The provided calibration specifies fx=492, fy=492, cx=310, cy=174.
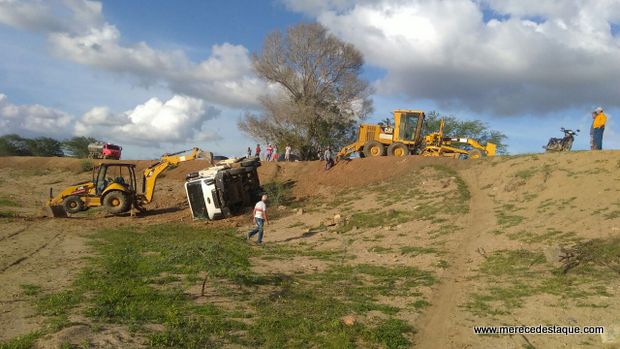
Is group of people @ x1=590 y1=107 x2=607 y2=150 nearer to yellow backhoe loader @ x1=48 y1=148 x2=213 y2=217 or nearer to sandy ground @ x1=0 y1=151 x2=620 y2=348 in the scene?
sandy ground @ x1=0 y1=151 x2=620 y2=348

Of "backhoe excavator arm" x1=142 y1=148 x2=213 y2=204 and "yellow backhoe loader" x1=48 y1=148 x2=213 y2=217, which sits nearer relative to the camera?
"yellow backhoe loader" x1=48 y1=148 x2=213 y2=217

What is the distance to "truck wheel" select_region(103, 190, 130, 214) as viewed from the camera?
76.1 feet

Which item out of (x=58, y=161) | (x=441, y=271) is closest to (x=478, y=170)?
(x=441, y=271)

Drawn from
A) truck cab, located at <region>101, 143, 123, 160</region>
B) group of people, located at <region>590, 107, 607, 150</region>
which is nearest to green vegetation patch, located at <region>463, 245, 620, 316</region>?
group of people, located at <region>590, 107, 607, 150</region>

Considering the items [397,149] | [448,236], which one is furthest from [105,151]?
[448,236]

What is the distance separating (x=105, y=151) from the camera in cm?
4516

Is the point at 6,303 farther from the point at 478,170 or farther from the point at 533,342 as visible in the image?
the point at 478,170

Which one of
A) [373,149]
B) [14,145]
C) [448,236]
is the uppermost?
[373,149]

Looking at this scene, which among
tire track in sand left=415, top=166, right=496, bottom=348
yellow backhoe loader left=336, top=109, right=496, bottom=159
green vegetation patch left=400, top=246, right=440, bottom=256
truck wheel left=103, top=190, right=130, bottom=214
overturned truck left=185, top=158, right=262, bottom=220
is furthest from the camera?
yellow backhoe loader left=336, top=109, right=496, bottom=159

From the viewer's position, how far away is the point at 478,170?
2347 cm

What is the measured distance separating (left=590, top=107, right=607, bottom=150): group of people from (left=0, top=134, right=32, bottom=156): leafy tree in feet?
170

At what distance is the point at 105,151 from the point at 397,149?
28.7 metres

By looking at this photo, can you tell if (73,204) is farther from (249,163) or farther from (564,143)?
(564,143)

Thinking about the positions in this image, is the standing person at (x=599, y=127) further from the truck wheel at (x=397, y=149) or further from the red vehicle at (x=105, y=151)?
the red vehicle at (x=105, y=151)
